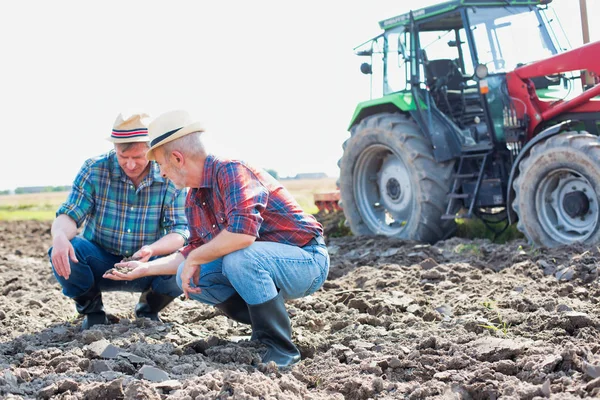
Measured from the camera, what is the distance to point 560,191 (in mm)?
6699

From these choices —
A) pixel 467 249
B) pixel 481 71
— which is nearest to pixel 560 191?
pixel 467 249

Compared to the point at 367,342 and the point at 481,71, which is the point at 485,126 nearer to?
the point at 481,71

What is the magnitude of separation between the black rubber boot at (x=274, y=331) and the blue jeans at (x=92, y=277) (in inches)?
42.7

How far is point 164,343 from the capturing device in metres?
3.98

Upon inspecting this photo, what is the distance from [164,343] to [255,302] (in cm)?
69

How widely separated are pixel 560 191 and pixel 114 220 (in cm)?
402

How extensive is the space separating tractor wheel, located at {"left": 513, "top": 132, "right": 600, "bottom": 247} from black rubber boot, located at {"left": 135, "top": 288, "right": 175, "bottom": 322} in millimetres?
3517

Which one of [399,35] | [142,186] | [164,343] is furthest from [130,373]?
[399,35]

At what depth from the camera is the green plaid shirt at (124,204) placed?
4.54 metres

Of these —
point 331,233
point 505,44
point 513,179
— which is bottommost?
point 331,233

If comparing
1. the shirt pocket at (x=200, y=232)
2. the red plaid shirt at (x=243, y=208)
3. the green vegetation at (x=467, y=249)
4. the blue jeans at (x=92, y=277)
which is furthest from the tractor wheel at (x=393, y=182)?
the shirt pocket at (x=200, y=232)

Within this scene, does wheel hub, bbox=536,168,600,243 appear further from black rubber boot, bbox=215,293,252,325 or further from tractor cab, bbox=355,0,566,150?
black rubber boot, bbox=215,293,252,325

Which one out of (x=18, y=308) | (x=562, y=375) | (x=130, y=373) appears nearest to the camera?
(x=562, y=375)

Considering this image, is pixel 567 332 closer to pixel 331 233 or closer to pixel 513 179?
pixel 513 179
